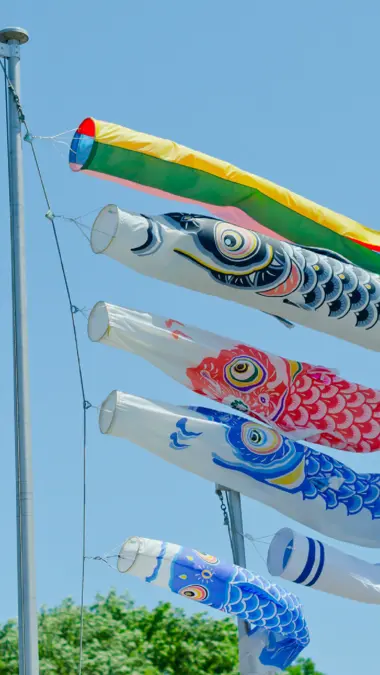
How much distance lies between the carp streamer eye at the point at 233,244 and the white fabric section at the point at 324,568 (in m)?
1.90

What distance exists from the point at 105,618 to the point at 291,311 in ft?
32.4

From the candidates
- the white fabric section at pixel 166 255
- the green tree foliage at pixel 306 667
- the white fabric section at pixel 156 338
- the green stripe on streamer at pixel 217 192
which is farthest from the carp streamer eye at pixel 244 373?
the green tree foliage at pixel 306 667

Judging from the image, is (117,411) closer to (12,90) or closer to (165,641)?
(12,90)

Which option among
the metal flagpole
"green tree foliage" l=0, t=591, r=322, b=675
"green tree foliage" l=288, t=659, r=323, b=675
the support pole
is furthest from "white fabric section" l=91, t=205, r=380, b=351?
"green tree foliage" l=288, t=659, r=323, b=675

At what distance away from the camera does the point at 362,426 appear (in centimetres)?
991

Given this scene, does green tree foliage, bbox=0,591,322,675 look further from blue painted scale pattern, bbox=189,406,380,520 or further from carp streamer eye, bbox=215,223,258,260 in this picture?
carp streamer eye, bbox=215,223,258,260

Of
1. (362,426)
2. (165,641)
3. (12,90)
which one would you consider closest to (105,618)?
(165,641)

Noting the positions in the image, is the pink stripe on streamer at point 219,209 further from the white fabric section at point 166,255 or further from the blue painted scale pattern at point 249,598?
the blue painted scale pattern at point 249,598

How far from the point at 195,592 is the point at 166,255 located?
7.43ft

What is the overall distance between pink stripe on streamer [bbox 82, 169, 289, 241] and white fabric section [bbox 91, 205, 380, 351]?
41cm

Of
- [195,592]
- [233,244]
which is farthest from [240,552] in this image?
[233,244]

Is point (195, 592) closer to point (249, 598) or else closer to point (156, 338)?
point (249, 598)

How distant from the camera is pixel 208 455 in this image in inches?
364

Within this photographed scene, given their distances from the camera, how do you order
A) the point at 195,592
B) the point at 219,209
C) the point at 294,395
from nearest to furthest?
the point at 195,592 → the point at 294,395 → the point at 219,209
